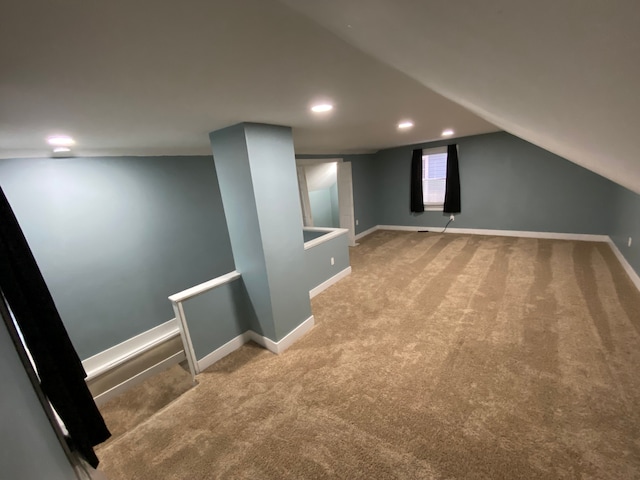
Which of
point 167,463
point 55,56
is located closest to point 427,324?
point 167,463

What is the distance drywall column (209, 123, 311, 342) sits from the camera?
2141mm

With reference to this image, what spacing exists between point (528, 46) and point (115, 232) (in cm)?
363

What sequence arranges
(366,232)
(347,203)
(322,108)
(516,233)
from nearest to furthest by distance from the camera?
(322,108) < (516,233) < (347,203) < (366,232)

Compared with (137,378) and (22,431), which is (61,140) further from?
(137,378)

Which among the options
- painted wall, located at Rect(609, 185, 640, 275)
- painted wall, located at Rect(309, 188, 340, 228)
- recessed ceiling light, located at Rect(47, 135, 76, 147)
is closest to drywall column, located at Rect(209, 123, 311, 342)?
recessed ceiling light, located at Rect(47, 135, 76, 147)

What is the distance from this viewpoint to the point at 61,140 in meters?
1.99

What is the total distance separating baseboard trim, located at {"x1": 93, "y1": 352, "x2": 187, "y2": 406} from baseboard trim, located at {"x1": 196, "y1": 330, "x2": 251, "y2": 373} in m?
1.07

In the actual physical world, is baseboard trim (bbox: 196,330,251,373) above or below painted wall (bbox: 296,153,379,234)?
below

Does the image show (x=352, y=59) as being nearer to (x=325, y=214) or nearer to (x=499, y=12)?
(x=499, y=12)

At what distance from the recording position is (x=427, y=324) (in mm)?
2674

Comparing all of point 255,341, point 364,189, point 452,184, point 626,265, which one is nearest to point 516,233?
point 452,184

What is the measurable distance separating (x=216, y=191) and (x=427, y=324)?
3150 millimetres

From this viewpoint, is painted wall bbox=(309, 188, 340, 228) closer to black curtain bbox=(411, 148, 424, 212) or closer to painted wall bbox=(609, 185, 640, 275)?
black curtain bbox=(411, 148, 424, 212)

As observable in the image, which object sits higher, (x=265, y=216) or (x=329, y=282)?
(x=265, y=216)
